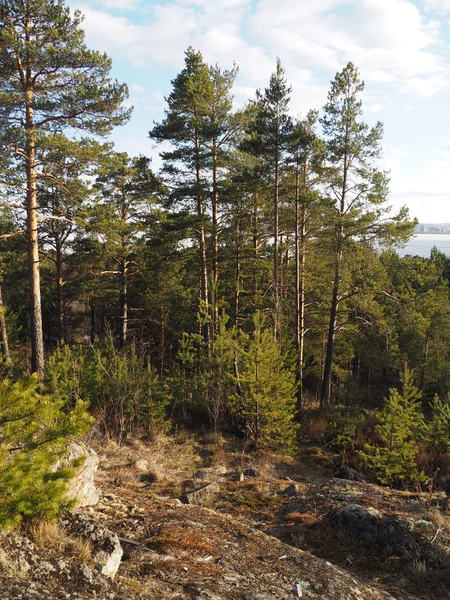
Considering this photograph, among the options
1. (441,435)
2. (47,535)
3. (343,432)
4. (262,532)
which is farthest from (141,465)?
(441,435)

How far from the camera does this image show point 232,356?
536 inches

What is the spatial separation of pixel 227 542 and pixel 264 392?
659 centimetres

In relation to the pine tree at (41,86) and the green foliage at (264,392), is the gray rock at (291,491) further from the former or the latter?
the pine tree at (41,86)

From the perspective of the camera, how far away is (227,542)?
6.25m

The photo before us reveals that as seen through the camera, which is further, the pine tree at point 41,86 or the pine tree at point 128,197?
the pine tree at point 128,197

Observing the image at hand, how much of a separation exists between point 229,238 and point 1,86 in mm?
10105

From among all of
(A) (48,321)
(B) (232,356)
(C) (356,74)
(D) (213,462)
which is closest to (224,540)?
(D) (213,462)

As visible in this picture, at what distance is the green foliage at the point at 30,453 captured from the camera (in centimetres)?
407

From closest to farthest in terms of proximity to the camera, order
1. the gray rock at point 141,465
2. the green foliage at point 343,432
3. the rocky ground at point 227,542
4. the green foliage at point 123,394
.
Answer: the rocky ground at point 227,542, the gray rock at point 141,465, the green foliage at point 123,394, the green foliage at point 343,432

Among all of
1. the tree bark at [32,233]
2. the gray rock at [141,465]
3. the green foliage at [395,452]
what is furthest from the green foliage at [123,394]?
the green foliage at [395,452]

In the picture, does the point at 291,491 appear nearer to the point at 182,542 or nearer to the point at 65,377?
the point at 182,542

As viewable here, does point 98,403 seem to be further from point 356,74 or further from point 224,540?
point 356,74

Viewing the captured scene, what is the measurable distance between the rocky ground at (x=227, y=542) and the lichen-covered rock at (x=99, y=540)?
0.04 ft

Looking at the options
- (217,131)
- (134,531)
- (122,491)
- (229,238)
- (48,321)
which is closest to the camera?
(134,531)
